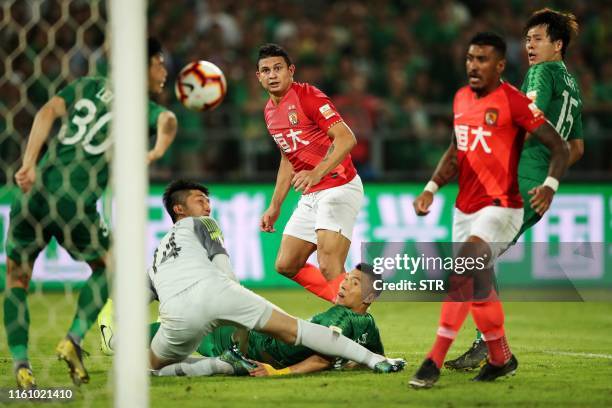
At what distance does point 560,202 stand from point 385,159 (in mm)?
2062

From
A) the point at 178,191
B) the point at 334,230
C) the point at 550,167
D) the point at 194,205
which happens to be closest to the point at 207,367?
the point at 194,205

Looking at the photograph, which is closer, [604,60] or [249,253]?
[249,253]

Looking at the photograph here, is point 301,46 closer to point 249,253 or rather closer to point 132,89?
point 249,253

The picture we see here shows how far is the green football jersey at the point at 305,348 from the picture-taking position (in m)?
6.30

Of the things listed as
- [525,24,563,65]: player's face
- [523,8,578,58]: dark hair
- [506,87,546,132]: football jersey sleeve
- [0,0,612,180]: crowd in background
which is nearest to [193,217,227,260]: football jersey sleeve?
[506,87,546,132]: football jersey sleeve

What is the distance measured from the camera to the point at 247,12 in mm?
14656

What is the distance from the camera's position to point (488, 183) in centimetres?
601

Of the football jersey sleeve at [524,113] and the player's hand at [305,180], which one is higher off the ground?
the football jersey sleeve at [524,113]

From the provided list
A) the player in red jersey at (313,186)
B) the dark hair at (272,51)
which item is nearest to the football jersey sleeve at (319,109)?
the player in red jersey at (313,186)

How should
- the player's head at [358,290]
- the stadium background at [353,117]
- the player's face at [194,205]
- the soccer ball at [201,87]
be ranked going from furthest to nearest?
the stadium background at [353,117] < the soccer ball at [201,87] < the player's head at [358,290] < the player's face at [194,205]

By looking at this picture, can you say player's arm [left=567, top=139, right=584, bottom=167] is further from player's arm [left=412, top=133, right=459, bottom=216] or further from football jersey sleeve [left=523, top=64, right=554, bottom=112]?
player's arm [left=412, top=133, right=459, bottom=216]

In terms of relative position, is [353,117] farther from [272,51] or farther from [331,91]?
[272,51]

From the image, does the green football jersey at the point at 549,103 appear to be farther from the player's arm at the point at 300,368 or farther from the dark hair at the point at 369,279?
the player's arm at the point at 300,368

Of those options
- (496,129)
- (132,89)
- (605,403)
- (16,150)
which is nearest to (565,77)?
(496,129)
